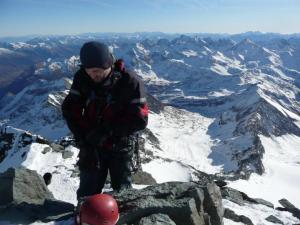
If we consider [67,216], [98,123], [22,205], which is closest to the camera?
[98,123]

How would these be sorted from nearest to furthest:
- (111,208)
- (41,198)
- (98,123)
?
(111,208), (98,123), (41,198)

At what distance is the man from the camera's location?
10102 millimetres

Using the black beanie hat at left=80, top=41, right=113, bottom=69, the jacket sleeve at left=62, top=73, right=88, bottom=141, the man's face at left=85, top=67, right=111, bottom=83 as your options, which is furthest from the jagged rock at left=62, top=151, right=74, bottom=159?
the black beanie hat at left=80, top=41, right=113, bottom=69

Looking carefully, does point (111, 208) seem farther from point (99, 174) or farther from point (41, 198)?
point (41, 198)

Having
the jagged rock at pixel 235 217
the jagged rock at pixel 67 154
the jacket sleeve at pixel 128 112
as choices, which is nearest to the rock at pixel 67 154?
the jagged rock at pixel 67 154

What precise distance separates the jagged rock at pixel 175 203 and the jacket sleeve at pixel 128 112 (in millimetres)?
1973

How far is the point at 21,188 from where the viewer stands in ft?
48.1

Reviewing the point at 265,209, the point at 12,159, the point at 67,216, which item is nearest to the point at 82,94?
the point at 67,216

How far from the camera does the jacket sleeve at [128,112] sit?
10.5 m

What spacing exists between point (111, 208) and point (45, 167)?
938 inches

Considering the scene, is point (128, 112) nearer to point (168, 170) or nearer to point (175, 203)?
point (175, 203)

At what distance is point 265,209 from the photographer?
21281 mm

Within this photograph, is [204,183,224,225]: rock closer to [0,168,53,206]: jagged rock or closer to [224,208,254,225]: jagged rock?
[224,208,254,225]: jagged rock

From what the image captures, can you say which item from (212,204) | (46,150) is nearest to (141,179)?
(212,204)
